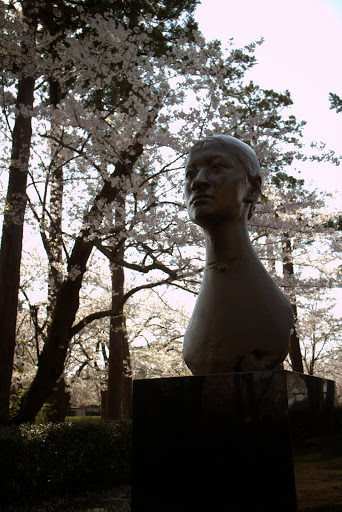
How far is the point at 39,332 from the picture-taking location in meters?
11.1

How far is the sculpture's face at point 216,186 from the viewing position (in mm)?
2684

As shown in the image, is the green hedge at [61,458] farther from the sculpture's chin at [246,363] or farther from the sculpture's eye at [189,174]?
the sculpture's eye at [189,174]

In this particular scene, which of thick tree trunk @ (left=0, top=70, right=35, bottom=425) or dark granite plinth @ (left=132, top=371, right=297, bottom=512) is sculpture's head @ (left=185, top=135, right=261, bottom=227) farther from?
thick tree trunk @ (left=0, top=70, right=35, bottom=425)

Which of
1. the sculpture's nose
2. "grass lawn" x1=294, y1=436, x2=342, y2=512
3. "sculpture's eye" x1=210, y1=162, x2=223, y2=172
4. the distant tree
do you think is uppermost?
the distant tree

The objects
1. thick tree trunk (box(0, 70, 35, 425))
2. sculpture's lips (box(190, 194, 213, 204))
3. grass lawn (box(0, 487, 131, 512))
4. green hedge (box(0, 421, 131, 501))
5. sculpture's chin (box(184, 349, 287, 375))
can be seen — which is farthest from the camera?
thick tree trunk (box(0, 70, 35, 425))

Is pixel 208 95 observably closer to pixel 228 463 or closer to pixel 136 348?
pixel 228 463

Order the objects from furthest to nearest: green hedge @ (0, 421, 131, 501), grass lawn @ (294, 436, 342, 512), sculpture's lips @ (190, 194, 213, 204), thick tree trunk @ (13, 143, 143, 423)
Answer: thick tree trunk @ (13, 143, 143, 423) → green hedge @ (0, 421, 131, 501) → sculpture's lips @ (190, 194, 213, 204) → grass lawn @ (294, 436, 342, 512)

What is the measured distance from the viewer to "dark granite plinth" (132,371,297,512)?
6.52 ft

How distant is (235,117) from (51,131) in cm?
497

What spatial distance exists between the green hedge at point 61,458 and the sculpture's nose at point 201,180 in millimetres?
6482

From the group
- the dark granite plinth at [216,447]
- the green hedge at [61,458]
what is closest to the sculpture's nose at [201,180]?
the dark granite plinth at [216,447]

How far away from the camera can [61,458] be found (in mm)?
7859

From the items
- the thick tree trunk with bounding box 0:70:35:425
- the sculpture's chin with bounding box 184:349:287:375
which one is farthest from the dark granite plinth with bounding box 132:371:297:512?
the thick tree trunk with bounding box 0:70:35:425

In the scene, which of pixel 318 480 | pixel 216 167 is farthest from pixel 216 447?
pixel 216 167
